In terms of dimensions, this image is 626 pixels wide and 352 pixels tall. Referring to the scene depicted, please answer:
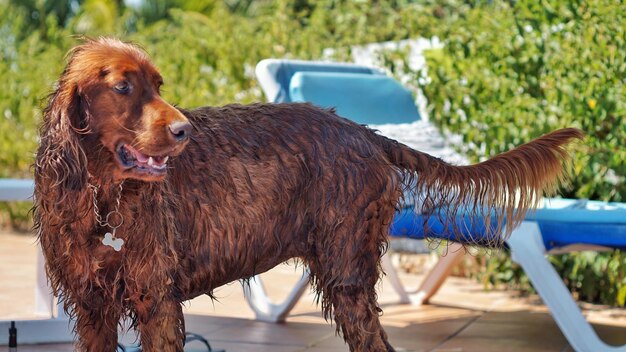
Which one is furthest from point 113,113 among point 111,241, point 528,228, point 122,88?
point 528,228

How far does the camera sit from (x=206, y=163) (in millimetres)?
3357

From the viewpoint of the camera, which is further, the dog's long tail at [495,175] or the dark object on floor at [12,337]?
the dark object on floor at [12,337]

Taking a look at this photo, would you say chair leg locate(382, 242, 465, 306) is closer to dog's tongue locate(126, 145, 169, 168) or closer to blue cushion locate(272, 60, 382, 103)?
blue cushion locate(272, 60, 382, 103)

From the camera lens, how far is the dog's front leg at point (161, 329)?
3182 millimetres

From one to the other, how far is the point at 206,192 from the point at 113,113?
49 cm

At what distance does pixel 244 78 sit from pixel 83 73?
19.7ft

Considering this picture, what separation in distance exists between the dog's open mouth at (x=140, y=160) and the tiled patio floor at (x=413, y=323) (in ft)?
5.36

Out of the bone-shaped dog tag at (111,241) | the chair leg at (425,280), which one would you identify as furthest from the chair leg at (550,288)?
the bone-shaped dog tag at (111,241)

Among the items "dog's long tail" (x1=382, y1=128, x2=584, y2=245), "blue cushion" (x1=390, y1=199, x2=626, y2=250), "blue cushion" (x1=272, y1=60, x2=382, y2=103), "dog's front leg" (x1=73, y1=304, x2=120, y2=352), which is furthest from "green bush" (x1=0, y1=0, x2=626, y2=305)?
"dog's long tail" (x1=382, y1=128, x2=584, y2=245)

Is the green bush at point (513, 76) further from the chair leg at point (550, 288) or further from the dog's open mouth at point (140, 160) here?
the dog's open mouth at point (140, 160)

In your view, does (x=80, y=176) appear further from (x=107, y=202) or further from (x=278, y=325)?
(x=278, y=325)

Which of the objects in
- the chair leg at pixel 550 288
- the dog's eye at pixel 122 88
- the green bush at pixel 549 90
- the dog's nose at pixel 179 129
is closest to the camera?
the dog's nose at pixel 179 129

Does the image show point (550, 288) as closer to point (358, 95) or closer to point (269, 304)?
point (269, 304)

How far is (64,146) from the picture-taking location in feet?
9.73
